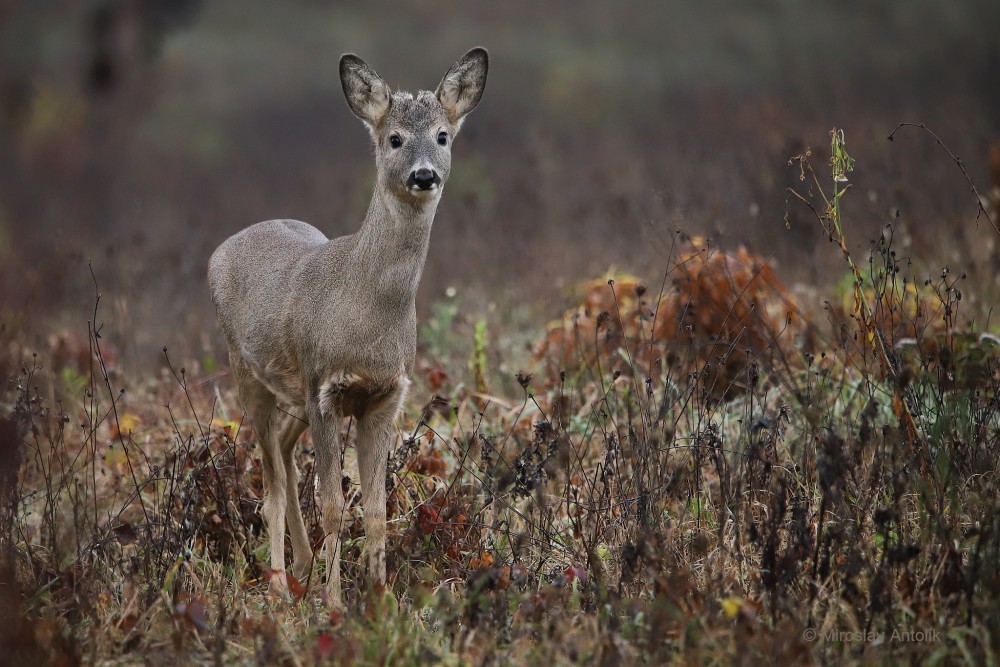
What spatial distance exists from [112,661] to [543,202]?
10.5 meters

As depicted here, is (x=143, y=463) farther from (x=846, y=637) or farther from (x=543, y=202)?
(x=543, y=202)

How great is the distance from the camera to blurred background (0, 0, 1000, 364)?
7.41 feet

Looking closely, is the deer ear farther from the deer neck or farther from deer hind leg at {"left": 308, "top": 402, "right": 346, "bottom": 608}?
deer hind leg at {"left": 308, "top": 402, "right": 346, "bottom": 608}

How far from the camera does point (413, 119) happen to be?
16.6ft

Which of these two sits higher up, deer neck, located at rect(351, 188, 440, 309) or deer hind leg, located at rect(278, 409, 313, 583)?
deer neck, located at rect(351, 188, 440, 309)

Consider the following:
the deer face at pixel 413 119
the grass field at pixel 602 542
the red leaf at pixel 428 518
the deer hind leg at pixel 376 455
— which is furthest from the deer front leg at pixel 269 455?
the deer face at pixel 413 119

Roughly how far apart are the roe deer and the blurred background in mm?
917

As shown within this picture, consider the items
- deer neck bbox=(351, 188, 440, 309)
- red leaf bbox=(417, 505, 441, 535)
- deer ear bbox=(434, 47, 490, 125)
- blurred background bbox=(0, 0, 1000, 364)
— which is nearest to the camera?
blurred background bbox=(0, 0, 1000, 364)

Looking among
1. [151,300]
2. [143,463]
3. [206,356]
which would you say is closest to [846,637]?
[143,463]

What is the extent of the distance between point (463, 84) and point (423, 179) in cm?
86

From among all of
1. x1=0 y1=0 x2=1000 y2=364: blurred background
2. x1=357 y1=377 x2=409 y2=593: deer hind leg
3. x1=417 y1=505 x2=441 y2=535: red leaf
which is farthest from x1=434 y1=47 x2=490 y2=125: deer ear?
x1=417 y1=505 x2=441 y2=535: red leaf

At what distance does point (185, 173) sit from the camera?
69.7 ft
